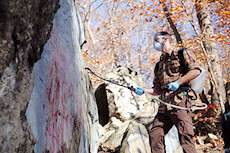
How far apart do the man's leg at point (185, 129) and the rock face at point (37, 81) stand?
1.34 meters

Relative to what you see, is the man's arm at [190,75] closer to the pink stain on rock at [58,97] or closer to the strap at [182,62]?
the strap at [182,62]

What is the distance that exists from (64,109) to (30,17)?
31.8 inches

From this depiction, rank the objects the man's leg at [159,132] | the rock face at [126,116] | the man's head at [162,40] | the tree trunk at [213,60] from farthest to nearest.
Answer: the tree trunk at [213,60], the rock face at [126,116], the man's head at [162,40], the man's leg at [159,132]

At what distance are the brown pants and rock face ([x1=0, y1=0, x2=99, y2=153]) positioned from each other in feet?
4.15

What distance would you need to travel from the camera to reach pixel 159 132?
2877 mm

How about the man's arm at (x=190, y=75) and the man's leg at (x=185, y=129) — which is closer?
the man's leg at (x=185, y=129)

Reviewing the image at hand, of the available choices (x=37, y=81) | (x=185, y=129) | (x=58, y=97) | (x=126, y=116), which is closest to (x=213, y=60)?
(x=126, y=116)

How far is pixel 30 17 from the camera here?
1.13 metres

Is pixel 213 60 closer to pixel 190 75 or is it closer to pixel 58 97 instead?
pixel 190 75

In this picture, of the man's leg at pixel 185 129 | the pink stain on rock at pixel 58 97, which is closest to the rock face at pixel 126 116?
the man's leg at pixel 185 129

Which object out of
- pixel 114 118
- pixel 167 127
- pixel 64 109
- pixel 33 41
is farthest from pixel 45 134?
pixel 114 118

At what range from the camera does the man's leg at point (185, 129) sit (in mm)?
2555

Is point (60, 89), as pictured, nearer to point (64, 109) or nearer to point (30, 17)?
point (64, 109)

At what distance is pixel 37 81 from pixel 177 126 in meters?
2.04
